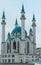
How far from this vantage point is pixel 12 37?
41.7 meters

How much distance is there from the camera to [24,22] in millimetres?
39938

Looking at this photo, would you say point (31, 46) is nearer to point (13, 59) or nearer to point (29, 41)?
point (29, 41)

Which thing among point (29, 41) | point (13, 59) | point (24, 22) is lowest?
point (13, 59)

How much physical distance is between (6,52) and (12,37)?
2925mm

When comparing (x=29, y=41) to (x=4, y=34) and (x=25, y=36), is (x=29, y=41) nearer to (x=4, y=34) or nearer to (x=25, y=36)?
(x=25, y=36)

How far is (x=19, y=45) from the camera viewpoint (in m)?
40.4

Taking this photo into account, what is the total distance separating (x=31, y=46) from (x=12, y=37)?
3.78 m

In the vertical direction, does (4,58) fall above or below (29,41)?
below

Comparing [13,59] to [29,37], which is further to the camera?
[29,37]

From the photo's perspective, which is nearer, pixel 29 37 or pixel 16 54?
pixel 16 54

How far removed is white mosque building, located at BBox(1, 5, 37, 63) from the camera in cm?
3938

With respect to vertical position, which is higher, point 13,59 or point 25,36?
point 25,36

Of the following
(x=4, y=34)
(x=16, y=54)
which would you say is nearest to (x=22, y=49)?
(x=16, y=54)

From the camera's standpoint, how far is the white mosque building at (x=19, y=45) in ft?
129
